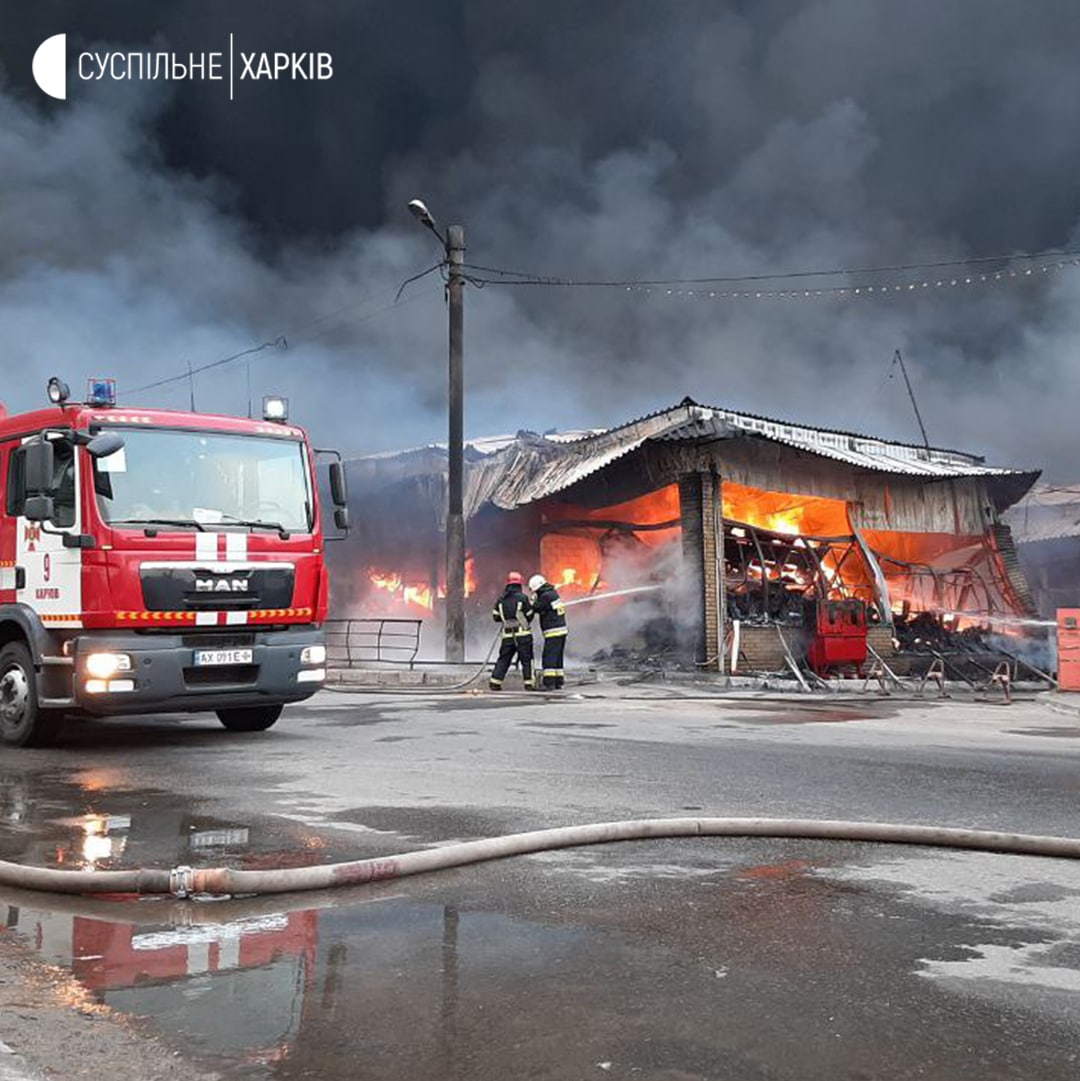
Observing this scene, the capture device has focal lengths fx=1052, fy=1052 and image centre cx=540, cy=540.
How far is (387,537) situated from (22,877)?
68.6ft

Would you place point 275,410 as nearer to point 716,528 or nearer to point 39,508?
point 39,508

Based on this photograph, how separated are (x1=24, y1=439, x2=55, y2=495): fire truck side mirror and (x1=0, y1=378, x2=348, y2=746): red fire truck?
0.01 metres

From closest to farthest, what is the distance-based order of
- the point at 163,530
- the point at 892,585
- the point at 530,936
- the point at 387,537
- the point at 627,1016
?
the point at 627,1016, the point at 530,936, the point at 163,530, the point at 892,585, the point at 387,537

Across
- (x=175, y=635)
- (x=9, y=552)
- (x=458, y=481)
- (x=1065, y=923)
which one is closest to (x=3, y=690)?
(x=9, y=552)

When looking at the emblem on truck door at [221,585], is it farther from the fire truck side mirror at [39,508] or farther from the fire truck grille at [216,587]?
the fire truck side mirror at [39,508]

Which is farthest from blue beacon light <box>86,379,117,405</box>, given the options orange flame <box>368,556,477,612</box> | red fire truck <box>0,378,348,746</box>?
orange flame <box>368,556,477,612</box>

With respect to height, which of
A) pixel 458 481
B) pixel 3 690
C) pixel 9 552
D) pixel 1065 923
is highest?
pixel 458 481

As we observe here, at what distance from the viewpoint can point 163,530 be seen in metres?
8.44

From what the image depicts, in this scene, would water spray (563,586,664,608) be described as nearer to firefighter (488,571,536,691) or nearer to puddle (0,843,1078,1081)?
firefighter (488,571,536,691)

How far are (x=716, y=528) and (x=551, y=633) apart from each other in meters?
4.76

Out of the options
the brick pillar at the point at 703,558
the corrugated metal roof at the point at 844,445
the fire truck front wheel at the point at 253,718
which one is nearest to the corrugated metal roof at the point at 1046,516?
Result: the corrugated metal roof at the point at 844,445

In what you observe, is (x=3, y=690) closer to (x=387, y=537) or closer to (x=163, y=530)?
(x=163, y=530)

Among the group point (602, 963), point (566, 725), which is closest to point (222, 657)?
point (566, 725)

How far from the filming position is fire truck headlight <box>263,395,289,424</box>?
9984 mm
